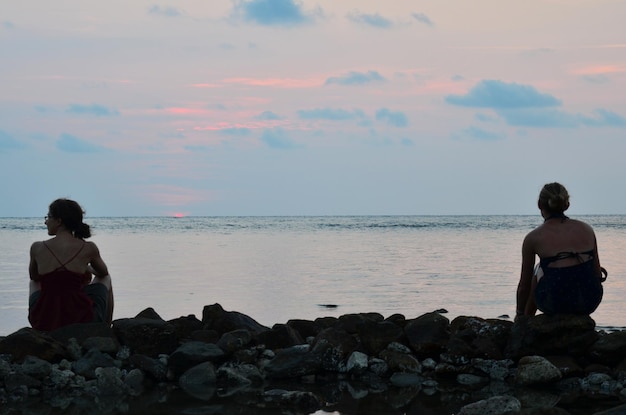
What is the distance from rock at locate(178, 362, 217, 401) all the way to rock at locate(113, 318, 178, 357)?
756 mm

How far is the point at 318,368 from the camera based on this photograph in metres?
7.87

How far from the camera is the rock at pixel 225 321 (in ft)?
30.1

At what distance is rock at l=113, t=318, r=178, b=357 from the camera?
8.18m

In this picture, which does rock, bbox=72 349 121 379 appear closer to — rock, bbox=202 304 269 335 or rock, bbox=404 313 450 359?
rock, bbox=202 304 269 335

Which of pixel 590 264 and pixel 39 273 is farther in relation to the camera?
pixel 39 273

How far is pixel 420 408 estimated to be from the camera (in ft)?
21.6

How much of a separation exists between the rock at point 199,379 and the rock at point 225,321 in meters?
1.45

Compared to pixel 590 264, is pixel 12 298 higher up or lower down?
lower down

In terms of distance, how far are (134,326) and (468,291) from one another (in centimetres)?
867

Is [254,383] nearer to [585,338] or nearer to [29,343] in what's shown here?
[29,343]

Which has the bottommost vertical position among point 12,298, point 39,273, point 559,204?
point 12,298

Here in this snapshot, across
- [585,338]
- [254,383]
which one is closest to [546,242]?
[585,338]

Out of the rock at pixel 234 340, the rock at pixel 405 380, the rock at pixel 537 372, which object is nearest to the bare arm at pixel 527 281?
the rock at pixel 537 372

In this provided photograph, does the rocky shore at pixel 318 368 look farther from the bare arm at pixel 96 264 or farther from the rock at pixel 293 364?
the bare arm at pixel 96 264
